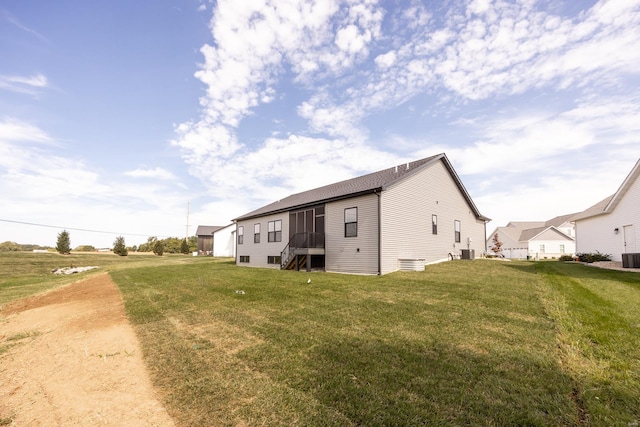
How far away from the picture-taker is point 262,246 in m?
24.5

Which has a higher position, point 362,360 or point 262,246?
point 262,246

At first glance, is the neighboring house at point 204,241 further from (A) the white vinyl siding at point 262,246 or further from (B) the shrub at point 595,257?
(B) the shrub at point 595,257

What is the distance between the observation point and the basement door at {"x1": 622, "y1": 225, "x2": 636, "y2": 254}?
1720 centimetres

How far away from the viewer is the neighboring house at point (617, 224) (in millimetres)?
17016

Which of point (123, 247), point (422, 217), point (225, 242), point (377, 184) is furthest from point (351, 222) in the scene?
point (123, 247)

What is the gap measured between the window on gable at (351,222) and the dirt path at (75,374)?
11.1m

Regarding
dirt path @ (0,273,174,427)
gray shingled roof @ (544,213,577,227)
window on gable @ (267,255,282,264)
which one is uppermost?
gray shingled roof @ (544,213,577,227)

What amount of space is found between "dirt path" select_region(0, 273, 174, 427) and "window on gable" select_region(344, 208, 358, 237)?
11.1 meters

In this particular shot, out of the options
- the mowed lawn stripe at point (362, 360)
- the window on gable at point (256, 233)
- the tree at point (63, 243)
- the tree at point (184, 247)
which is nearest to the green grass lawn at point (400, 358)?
the mowed lawn stripe at point (362, 360)

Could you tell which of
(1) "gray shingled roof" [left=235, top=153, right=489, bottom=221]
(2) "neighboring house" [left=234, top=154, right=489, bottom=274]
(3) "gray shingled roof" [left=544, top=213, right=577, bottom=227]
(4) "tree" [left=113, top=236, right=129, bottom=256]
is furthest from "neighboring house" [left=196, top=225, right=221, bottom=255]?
(3) "gray shingled roof" [left=544, top=213, right=577, bottom=227]

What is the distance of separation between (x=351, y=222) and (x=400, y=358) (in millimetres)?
11824

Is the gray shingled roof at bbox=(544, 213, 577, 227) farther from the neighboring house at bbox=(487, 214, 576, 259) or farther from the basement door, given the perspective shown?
the basement door

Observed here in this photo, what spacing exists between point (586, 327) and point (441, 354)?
378 centimetres

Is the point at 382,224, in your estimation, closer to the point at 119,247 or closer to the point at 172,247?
the point at 119,247
